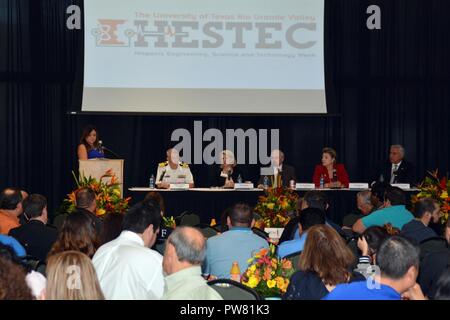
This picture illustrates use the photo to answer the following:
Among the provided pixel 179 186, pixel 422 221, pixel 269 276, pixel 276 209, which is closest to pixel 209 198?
pixel 179 186

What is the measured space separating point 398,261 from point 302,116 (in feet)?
28.0

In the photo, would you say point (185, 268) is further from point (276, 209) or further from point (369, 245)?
point (276, 209)

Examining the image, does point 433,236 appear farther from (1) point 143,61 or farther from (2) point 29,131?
(2) point 29,131

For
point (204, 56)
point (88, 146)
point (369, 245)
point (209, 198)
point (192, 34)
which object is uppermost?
point (192, 34)

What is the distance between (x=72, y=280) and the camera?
285 cm

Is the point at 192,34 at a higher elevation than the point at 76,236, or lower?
higher

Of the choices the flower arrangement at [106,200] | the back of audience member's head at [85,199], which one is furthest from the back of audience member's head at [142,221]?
the flower arrangement at [106,200]

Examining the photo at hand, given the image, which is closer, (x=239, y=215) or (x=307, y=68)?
(x=239, y=215)

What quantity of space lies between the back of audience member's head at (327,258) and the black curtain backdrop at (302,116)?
7716mm

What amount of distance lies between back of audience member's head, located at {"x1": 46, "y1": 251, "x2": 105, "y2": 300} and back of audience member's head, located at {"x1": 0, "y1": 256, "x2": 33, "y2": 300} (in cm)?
41

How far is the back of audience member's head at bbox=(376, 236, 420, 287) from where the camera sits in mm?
3148

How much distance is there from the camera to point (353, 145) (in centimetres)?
1193
